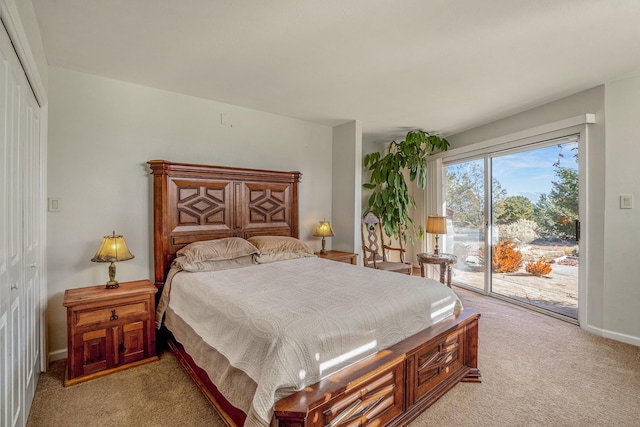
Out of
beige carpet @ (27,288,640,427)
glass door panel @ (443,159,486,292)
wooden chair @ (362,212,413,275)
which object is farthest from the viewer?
glass door panel @ (443,159,486,292)

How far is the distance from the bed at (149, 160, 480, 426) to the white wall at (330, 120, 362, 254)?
733mm

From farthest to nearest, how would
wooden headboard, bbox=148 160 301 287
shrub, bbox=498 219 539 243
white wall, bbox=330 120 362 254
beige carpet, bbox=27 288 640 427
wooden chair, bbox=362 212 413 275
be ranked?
wooden chair, bbox=362 212 413 275, white wall, bbox=330 120 362 254, shrub, bbox=498 219 539 243, wooden headboard, bbox=148 160 301 287, beige carpet, bbox=27 288 640 427

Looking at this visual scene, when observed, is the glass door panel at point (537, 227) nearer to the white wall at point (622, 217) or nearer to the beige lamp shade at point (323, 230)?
the white wall at point (622, 217)

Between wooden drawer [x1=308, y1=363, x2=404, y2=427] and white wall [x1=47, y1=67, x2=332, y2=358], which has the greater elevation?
white wall [x1=47, y1=67, x2=332, y2=358]

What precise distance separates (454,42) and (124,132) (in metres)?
2.99

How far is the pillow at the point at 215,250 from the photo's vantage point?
2.74 metres

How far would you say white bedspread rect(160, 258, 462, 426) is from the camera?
1384mm

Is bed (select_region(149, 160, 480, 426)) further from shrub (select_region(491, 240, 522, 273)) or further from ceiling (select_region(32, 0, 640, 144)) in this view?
shrub (select_region(491, 240, 522, 273))

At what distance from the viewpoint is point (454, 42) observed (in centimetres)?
222

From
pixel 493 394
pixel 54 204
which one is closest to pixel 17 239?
pixel 54 204

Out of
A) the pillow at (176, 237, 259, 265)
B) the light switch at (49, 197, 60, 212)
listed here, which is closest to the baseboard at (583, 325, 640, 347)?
the pillow at (176, 237, 259, 265)

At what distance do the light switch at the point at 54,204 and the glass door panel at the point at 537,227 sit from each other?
16.3ft

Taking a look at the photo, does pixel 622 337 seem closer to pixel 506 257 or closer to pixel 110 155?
pixel 506 257

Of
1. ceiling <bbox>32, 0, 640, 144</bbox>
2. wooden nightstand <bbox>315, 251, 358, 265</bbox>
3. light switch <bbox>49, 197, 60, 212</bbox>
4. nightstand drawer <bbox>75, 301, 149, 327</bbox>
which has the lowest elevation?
nightstand drawer <bbox>75, 301, 149, 327</bbox>
